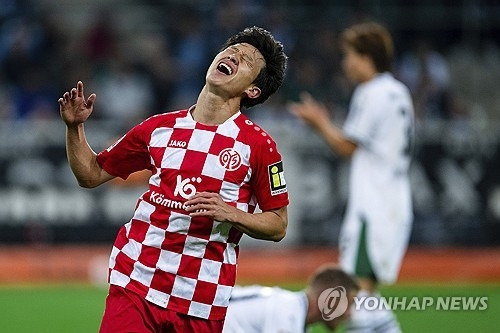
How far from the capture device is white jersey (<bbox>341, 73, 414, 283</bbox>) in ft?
24.2

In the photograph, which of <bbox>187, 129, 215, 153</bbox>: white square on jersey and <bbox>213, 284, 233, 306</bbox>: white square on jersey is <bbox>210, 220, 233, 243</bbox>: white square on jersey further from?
<bbox>187, 129, 215, 153</bbox>: white square on jersey

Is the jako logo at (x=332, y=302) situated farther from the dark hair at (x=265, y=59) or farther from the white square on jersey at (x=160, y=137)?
the white square on jersey at (x=160, y=137)

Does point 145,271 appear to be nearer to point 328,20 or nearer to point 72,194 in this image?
point 72,194

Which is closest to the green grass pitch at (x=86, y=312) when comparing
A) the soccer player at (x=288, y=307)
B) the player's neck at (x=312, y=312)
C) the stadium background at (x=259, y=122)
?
the stadium background at (x=259, y=122)

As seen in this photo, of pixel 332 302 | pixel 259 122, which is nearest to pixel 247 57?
pixel 332 302

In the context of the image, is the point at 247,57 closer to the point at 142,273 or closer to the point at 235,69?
the point at 235,69

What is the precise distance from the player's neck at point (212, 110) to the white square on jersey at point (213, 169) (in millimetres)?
187

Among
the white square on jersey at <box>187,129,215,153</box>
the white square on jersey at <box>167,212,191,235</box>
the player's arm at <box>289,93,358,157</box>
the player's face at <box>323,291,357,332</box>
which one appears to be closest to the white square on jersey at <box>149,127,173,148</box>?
the white square on jersey at <box>187,129,215,153</box>

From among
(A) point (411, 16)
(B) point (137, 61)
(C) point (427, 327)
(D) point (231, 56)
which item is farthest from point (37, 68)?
(D) point (231, 56)

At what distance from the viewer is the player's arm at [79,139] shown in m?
4.71

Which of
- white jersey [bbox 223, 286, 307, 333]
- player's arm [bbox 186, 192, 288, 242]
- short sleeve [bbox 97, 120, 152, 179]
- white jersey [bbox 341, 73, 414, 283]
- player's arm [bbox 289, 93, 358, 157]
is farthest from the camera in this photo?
white jersey [bbox 341, 73, 414, 283]

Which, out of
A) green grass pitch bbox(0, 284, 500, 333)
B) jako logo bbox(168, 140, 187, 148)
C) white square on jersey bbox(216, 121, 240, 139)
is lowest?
green grass pitch bbox(0, 284, 500, 333)

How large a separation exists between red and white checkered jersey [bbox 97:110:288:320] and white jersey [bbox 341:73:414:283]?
2795 millimetres

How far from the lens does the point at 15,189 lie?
13.3 m
